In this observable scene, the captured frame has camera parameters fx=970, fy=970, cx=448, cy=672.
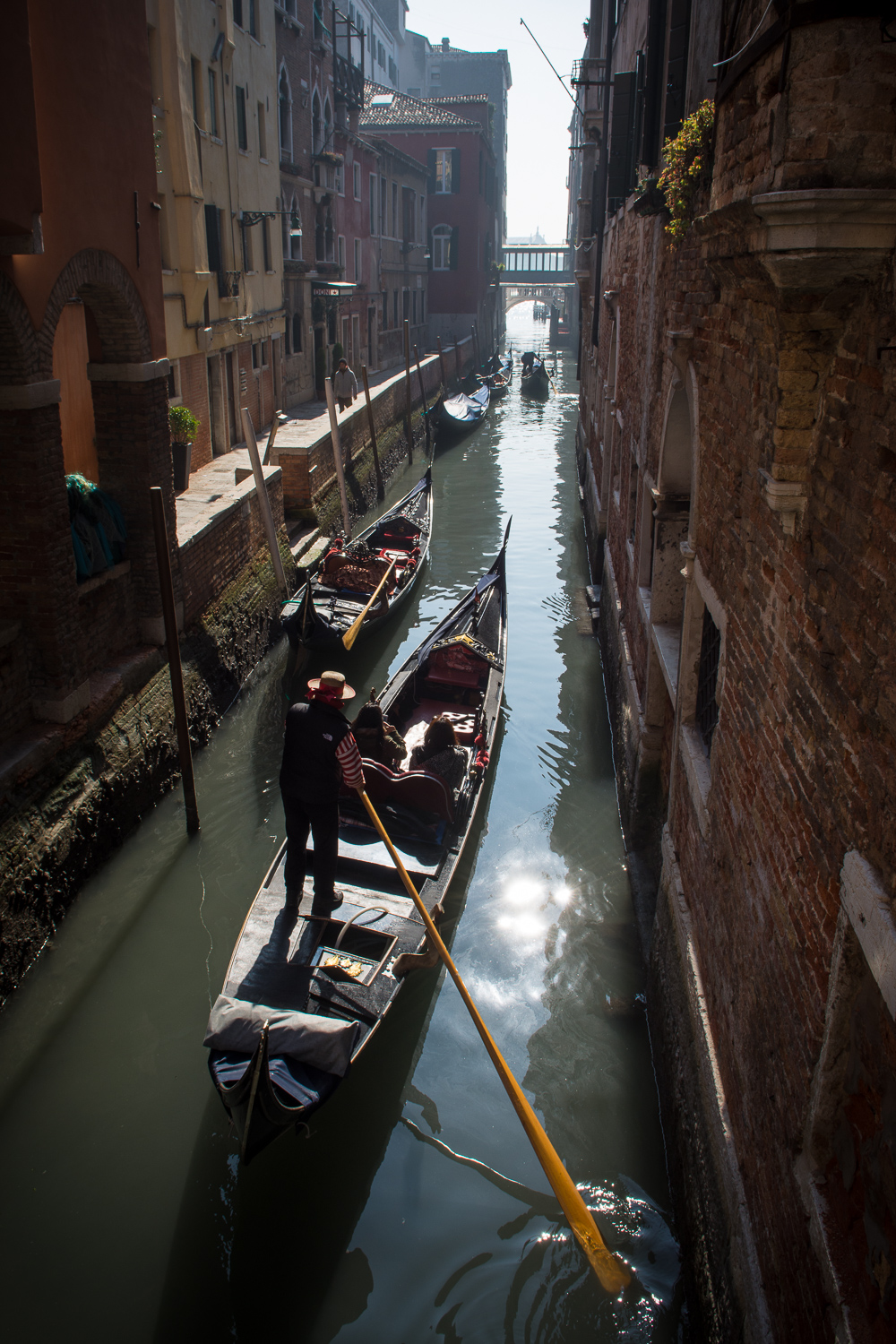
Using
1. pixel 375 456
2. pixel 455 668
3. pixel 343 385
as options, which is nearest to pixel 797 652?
pixel 455 668

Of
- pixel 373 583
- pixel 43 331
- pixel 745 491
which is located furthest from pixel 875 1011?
pixel 373 583

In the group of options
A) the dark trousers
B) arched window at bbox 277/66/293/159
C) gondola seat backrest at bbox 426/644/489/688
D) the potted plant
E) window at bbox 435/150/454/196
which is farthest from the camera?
window at bbox 435/150/454/196

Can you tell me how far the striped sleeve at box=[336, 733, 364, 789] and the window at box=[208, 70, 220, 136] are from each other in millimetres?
9927

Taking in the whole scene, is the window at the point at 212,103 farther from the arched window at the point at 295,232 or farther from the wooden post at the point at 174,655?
the wooden post at the point at 174,655

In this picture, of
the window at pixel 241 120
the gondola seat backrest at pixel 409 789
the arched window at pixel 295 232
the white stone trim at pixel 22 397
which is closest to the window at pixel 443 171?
the arched window at pixel 295 232

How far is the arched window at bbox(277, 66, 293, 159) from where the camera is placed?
15326mm

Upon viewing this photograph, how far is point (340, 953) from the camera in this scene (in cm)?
432

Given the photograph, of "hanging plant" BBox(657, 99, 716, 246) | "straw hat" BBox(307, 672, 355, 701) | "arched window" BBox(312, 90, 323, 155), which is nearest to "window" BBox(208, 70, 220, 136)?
"arched window" BBox(312, 90, 323, 155)

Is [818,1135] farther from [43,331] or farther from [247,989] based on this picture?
[43,331]

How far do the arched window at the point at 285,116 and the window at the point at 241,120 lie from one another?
2.60m

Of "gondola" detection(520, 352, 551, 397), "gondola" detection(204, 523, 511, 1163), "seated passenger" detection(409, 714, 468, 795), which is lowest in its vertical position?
"gondola" detection(204, 523, 511, 1163)

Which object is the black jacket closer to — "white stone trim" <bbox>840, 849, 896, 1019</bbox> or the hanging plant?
the hanging plant

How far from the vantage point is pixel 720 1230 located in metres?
2.96

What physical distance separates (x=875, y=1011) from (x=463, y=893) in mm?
4001
